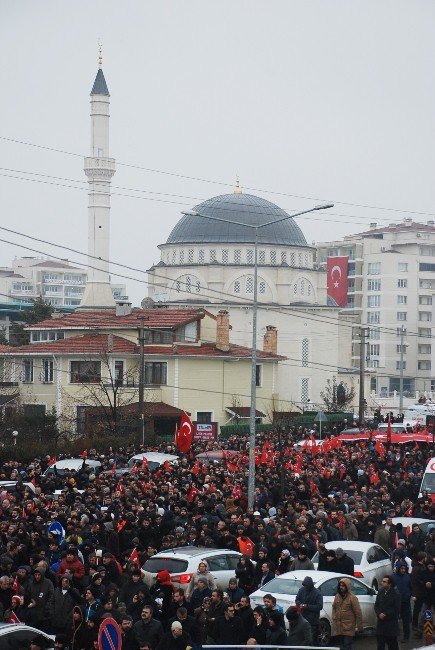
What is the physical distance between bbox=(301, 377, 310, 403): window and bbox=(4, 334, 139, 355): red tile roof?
80.0 feet

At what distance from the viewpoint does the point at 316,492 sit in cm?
2644

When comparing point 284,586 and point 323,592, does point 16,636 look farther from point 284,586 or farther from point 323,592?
point 323,592

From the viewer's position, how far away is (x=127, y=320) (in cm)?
6309

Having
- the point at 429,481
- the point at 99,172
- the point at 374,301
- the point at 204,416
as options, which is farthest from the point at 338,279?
the point at 429,481

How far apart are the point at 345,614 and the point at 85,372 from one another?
4480 cm

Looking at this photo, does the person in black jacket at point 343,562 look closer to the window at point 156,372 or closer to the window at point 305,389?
the window at point 156,372

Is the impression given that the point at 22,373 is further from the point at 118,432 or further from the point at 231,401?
the point at 118,432

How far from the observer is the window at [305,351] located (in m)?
86.4

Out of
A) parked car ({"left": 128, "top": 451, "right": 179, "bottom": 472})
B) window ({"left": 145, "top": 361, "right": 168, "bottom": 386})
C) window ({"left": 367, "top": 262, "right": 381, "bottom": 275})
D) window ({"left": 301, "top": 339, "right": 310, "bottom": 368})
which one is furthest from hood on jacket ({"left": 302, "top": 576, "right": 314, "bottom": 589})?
window ({"left": 367, "top": 262, "right": 381, "bottom": 275})

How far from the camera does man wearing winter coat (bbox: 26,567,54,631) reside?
15.1 m

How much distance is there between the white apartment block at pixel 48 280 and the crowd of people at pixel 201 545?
142 metres

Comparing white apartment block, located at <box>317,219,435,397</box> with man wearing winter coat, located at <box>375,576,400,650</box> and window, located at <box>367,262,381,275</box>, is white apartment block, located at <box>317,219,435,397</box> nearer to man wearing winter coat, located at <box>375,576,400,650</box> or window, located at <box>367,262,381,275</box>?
window, located at <box>367,262,381,275</box>

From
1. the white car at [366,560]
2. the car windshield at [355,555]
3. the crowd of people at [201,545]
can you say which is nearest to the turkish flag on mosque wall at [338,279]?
the crowd of people at [201,545]

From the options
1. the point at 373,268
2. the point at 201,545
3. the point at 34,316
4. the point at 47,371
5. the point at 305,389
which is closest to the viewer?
the point at 201,545
